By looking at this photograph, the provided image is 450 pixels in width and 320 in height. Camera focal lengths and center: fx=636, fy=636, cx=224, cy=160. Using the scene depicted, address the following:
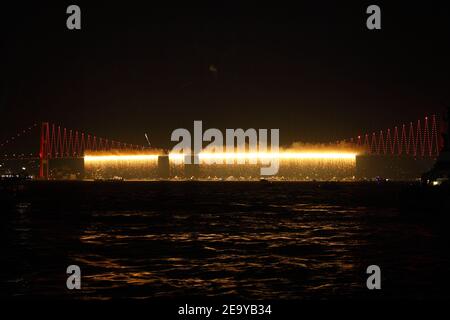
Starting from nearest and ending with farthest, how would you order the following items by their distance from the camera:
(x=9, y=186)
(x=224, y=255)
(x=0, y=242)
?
(x=224, y=255) < (x=0, y=242) < (x=9, y=186)

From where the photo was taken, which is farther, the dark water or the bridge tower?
the bridge tower

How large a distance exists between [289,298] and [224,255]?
840 cm

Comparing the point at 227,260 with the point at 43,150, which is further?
the point at 43,150

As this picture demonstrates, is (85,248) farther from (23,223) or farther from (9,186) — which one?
(9,186)

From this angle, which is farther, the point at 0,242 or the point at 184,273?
the point at 0,242

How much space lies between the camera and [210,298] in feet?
47.0

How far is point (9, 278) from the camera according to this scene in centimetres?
1761

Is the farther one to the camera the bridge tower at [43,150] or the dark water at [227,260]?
the bridge tower at [43,150]

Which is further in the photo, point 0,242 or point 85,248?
point 0,242

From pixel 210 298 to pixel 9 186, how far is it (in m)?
75.0
